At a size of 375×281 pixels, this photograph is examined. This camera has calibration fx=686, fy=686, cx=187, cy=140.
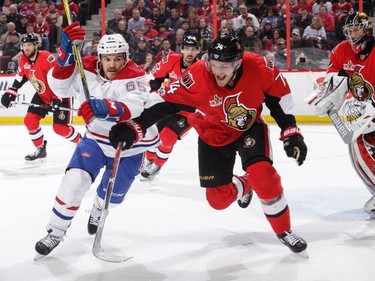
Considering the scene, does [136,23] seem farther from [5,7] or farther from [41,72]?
[41,72]

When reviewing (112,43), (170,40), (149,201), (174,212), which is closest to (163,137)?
(149,201)

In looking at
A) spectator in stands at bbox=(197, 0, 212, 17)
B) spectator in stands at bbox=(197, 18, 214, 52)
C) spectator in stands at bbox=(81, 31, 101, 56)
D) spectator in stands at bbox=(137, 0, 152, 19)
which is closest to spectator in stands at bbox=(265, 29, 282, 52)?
spectator in stands at bbox=(197, 18, 214, 52)

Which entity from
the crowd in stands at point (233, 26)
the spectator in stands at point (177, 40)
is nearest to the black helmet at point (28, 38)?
the crowd in stands at point (233, 26)

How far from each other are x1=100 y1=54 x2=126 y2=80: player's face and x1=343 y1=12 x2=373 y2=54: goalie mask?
1308 mm

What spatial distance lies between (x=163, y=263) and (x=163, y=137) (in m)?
2.15

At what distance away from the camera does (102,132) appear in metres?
3.37

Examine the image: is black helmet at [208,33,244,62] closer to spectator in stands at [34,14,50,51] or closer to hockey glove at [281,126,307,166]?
hockey glove at [281,126,307,166]

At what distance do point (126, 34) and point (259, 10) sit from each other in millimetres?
1749

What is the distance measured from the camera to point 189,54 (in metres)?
5.27

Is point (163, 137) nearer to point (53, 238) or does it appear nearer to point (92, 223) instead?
point (92, 223)

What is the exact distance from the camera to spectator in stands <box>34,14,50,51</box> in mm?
9758

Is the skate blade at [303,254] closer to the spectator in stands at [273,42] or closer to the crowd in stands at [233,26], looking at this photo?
the crowd in stands at [233,26]

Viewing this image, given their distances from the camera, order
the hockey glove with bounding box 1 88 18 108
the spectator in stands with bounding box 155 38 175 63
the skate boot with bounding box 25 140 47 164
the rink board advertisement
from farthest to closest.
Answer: the spectator in stands with bounding box 155 38 175 63, the rink board advertisement, the skate boot with bounding box 25 140 47 164, the hockey glove with bounding box 1 88 18 108

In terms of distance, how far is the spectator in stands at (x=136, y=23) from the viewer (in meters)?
9.09
